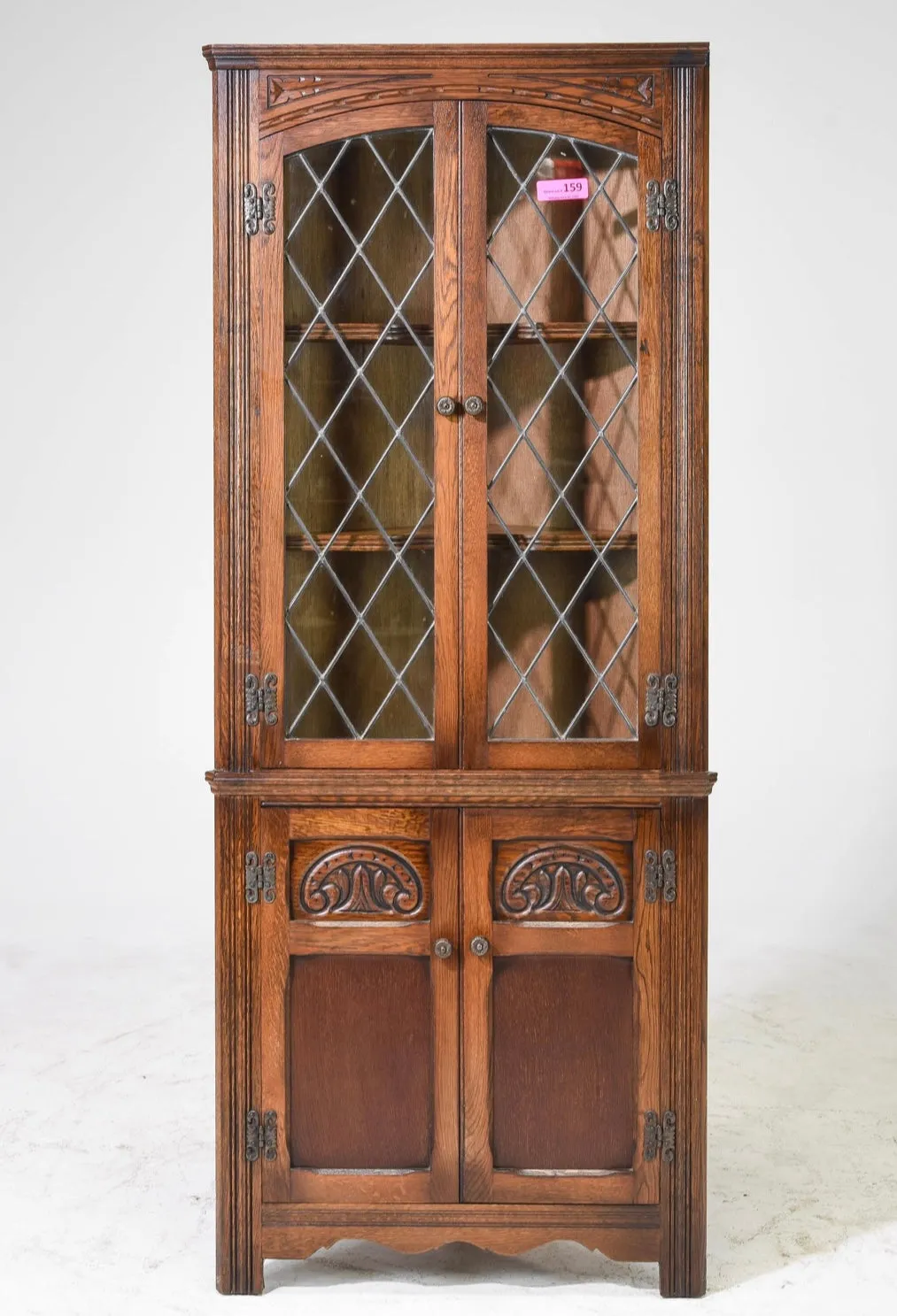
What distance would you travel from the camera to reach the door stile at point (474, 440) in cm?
279

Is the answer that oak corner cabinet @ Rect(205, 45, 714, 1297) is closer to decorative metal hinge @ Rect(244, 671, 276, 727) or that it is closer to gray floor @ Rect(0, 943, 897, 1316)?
decorative metal hinge @ Rect(244, 671, 276, 727)

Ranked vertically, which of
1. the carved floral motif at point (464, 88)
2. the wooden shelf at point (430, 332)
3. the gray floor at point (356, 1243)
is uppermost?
the carved floral motif at point (464, 88)

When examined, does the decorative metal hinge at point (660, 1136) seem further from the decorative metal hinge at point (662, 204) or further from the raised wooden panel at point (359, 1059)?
the decorative metal hinge at point (662, 204)

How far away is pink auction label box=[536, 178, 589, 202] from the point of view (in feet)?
9.25

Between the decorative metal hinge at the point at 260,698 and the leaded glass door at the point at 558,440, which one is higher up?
the leaded glass door at the point at 558,440

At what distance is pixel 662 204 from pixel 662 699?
966 mm

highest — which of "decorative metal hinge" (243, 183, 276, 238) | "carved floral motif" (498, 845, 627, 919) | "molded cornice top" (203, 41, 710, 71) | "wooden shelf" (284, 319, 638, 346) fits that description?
"molded cornice top" (203, 41, 710, 71)

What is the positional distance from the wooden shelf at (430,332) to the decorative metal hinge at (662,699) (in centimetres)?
68

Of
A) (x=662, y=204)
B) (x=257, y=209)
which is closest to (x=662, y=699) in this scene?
(x=662, y=204)

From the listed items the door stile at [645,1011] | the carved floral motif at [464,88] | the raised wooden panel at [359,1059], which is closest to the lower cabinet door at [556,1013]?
the door stile at [645,1011]

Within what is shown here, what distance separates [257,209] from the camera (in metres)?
2.79

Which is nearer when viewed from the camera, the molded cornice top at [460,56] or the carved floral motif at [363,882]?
the molded cornice top at [460,56]

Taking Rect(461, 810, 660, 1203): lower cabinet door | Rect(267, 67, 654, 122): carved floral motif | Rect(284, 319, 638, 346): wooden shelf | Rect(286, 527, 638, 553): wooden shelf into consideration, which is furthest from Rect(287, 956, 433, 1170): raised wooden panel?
Rect(267, 67, 654, 122): carved floral motif

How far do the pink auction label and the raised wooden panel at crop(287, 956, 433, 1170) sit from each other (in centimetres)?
155
